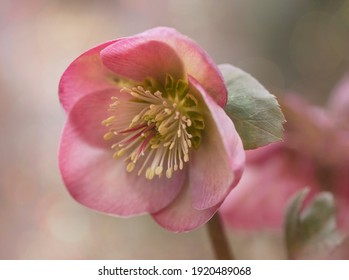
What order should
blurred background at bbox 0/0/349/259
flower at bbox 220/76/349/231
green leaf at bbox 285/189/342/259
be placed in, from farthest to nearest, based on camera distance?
blurred background at bbox 0/0/349/259 < flower at bbox 220/76/349/231 < green leaf at bbox 285/189/342/259

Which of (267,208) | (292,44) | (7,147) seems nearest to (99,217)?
(7,147)

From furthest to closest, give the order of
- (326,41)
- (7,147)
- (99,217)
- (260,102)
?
(7,147), (99,217), (326,41), (260,102)

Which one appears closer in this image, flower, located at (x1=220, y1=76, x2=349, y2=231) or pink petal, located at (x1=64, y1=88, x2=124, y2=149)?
pink petal, located at (x1=64, y1=88, x2=124, y2=149)

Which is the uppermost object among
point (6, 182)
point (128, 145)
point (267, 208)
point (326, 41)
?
point (128, 145)

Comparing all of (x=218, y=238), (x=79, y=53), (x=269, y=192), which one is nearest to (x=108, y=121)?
(x=218, y=238)

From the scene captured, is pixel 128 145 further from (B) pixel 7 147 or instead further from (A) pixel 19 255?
(B) pixel 7 147

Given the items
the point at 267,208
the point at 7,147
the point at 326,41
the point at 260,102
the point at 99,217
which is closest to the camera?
the point at 260,102

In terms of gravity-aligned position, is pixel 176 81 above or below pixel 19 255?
above

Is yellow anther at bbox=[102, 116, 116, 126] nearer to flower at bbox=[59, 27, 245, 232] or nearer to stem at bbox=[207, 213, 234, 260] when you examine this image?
flower at bbox=[59, 27, 245, 232]

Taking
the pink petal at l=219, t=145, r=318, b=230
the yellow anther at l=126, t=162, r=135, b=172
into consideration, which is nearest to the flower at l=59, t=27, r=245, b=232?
the yellow anther at l=126, t=162, r=135, b=172
